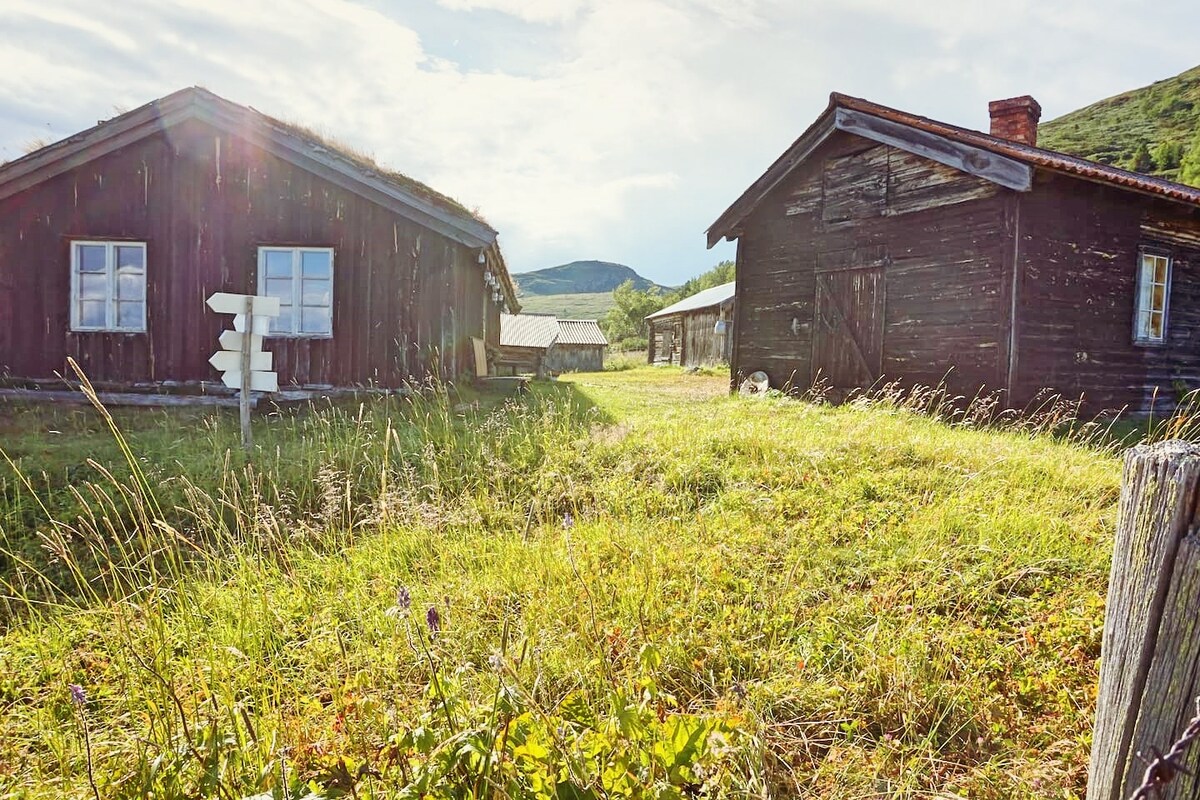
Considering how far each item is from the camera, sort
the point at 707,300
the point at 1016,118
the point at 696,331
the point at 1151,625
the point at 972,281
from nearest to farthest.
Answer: the point at 1151,625
the point at 972,281
the point at 1016,118
the point at 707,300
the point at 696,331

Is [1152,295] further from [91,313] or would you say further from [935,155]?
[91,313]

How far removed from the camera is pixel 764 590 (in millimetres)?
3051

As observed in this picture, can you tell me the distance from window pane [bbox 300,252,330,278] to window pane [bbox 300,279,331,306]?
125mm

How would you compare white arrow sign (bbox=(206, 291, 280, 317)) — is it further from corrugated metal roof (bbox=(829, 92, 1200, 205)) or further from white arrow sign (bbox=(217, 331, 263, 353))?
corrugated metal roof (bbox=(829, 92, 1200, 205))

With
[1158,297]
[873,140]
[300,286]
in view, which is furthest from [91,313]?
[1158,297]

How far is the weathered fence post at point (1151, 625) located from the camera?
1.14 m

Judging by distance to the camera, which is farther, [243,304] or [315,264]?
[315,264]

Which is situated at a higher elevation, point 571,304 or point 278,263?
point 571,304

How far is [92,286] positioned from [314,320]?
3.53 m

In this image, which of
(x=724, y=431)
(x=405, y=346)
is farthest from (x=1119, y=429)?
(x=405, y=346)

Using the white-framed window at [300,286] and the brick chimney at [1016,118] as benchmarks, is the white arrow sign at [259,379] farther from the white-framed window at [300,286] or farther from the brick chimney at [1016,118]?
the brick chimney at [1016,118]

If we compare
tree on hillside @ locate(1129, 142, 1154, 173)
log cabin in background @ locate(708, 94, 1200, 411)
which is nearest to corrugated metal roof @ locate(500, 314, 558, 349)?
log cabin in background @ locate(708, 94, 1200, 411)

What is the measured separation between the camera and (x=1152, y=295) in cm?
961

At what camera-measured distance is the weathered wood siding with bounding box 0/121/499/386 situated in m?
9.14
